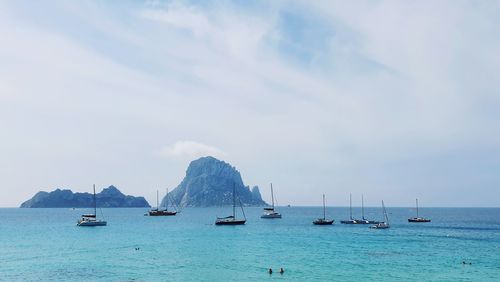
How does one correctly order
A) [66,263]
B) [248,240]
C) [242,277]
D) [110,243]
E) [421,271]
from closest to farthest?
[242,277], [421,271], [66,263], [110,243], [248,240]

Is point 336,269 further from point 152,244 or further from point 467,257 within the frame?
point 152,244

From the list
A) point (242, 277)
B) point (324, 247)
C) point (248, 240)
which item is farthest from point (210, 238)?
point (242, 277)

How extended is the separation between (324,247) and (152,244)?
122 feet

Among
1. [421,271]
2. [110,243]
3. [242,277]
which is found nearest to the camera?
[242,277]

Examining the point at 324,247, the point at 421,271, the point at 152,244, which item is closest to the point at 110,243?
the point at 152,244

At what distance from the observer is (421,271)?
66500mm

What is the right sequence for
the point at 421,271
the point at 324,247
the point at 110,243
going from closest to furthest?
the point at 421,271 → the point at 324,247 → the point at 110,243

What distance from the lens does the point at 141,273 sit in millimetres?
63844

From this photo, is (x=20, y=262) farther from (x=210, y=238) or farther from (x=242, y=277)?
(x=210, y=238)

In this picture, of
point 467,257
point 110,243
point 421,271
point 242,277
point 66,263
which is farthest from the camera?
point 110,243

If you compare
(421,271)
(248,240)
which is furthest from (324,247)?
(421,271)

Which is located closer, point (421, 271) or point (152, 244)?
point (421, 271)

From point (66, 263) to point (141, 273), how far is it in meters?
16.9

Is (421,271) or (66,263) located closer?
(421,271)
